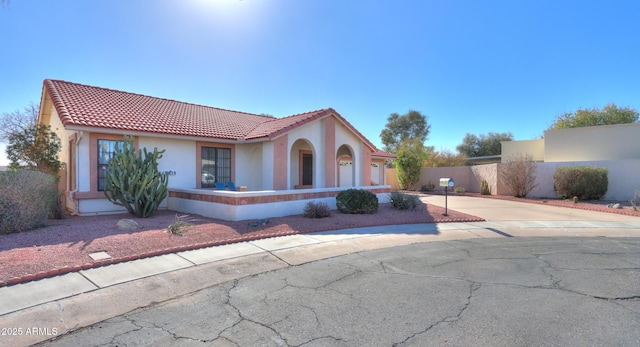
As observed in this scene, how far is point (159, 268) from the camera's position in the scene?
5945mm

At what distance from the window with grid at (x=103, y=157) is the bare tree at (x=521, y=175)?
21.6 m

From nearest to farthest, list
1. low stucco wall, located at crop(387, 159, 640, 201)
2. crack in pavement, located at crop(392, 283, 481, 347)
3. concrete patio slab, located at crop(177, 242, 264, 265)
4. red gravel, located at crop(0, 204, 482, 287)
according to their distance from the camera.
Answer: crack in pavement, located at crop(392, 283, 481, 347)
red gravel, located at crop(0, 204, 482, 287)
concrete patio slab, located at crop(177, 242, 264, 265)
low stucco wall, located at crop(387, 159, 640, 201)

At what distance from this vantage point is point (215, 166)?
14867mm

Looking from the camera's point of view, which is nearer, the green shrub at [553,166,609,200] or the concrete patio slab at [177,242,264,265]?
the concrete patio slab at [177,242,264,265]

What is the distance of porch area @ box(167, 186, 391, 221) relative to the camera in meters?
10.1

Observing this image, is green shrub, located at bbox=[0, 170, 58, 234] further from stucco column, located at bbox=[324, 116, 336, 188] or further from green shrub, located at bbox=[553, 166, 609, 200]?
green shrub, located at bbox=[553, 166, 609, 200]

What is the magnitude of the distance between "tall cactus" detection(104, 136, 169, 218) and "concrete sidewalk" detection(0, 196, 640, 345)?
4477mm

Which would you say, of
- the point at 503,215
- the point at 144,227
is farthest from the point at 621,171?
the point at 144,227

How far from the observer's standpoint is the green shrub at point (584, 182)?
17.5 m

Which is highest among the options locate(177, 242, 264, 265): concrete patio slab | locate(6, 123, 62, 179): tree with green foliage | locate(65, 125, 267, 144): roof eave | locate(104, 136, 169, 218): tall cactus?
locate(65, 125, 267, 144): roof eave

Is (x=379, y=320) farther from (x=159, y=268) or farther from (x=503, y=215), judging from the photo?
(x=503, y=215)

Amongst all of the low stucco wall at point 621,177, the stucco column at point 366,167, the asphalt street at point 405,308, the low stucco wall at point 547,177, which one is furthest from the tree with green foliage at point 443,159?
the asphalt street at point 405,308

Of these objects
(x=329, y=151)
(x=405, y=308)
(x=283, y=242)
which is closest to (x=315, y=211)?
(x=283, y=242)

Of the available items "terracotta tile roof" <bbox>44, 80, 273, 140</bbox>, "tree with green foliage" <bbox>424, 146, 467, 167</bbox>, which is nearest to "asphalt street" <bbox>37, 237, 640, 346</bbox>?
"terracotta tile roof" <bbox>44, 80, 273, 140</bbox>
